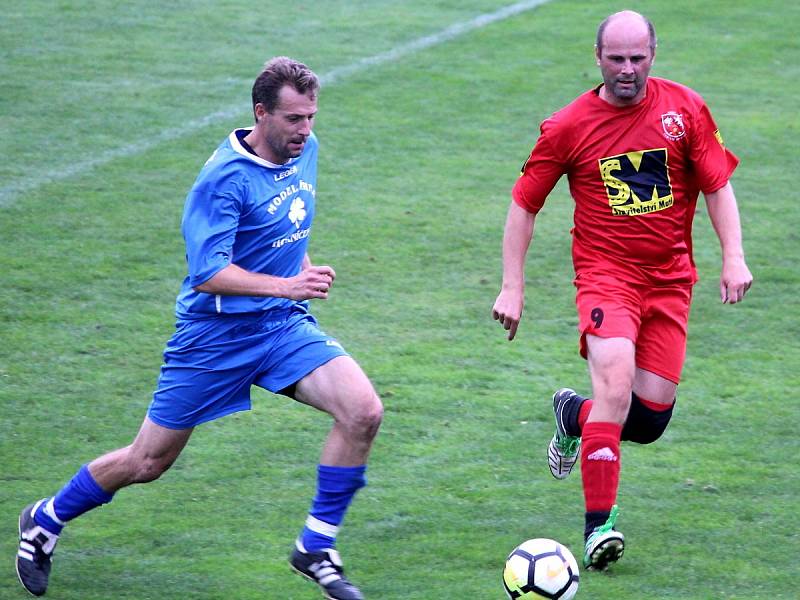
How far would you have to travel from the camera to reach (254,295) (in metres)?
5.36

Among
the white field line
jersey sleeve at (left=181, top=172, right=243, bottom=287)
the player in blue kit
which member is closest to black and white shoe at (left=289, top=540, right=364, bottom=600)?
the player in blue kit

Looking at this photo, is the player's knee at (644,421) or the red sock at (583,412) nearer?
the player's knee at (644,421)

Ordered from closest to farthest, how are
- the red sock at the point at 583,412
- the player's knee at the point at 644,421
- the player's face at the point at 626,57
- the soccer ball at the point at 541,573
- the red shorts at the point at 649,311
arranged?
the soccer ball at the point at 541,573
the player's face at the point at 626,57
the red shorts at the point at 649,311
the player's knee at the point at 644,421
the red sock at the point at 583,412

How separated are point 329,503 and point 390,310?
3863 millimetres

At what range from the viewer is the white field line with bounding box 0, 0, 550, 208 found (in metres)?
11.3

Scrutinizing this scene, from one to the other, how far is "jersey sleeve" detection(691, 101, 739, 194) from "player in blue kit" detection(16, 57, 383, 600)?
5.75ft

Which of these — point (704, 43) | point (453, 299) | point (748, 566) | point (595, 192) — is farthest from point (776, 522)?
point (704, 43)

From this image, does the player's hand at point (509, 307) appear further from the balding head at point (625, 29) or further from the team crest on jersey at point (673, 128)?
the balding head at point (625, 29)

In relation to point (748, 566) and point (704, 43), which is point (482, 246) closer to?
point (748, 566)

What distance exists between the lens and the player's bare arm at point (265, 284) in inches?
210

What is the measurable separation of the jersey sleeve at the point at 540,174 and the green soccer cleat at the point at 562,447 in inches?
41.4

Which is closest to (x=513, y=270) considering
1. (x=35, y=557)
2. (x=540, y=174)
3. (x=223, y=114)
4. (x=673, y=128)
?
(x=540, y=174)

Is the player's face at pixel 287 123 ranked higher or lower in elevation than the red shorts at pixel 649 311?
higher

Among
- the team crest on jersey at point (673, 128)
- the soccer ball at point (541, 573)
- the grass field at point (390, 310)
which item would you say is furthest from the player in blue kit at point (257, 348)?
the team crest on jersey at point (673, 128)
